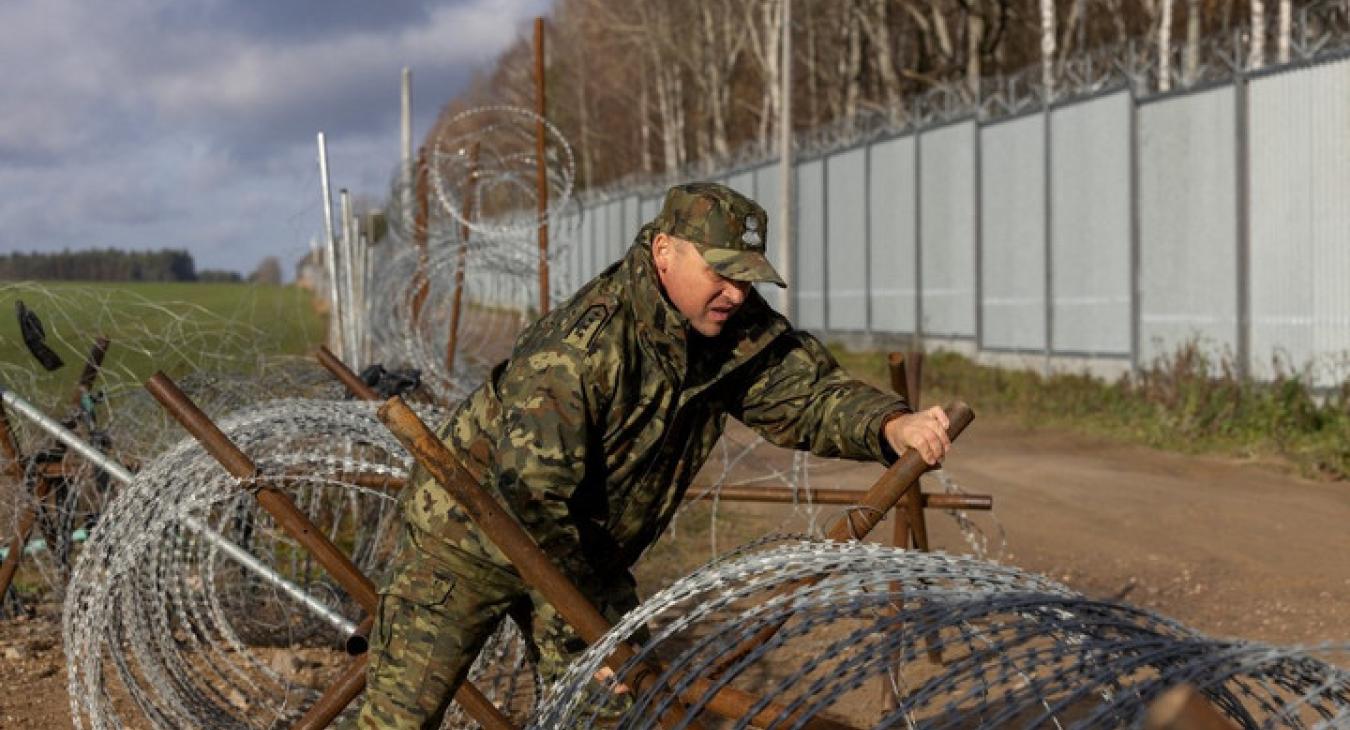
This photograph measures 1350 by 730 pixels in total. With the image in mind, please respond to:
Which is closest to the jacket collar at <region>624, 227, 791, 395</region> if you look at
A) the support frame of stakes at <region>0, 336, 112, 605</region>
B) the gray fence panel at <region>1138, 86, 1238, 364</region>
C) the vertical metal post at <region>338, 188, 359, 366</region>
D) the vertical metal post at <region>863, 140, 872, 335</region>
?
the support frame of stakes at <region>0, 336, 112, 605</region>

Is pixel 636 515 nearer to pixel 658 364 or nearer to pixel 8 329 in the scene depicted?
pixel 658 364

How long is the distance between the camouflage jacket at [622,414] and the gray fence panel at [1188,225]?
1222 cm

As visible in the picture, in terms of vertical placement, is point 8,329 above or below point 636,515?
above

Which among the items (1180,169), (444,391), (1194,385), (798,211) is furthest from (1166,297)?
(798,211)

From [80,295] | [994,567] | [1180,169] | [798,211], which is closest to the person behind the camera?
[994,567]

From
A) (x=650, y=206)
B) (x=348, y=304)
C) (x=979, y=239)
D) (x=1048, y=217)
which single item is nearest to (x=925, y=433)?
(x=348, y=304)

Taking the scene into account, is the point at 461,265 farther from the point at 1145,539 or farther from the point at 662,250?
the point at 662,250

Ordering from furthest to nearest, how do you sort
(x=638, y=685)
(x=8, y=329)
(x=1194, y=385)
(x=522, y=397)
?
(x=1194, y=385), (x=8, y=329), (x=522, y=397), (x=638, y=685)

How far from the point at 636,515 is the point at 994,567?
0.98 metres

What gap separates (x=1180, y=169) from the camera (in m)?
16.2

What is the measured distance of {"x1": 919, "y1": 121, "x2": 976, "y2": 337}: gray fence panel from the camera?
70.3ft

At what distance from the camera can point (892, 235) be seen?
78.9 feet

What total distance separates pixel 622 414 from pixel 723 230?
418 millimetres

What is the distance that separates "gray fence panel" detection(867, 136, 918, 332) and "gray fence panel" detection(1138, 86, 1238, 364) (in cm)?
645
